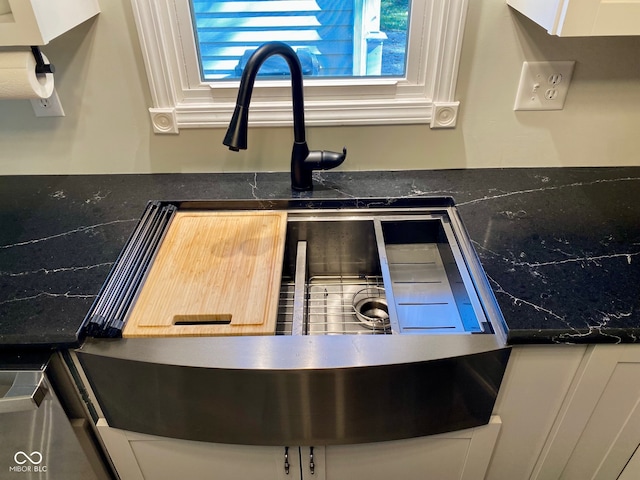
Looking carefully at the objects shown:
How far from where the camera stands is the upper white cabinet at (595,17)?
2.99 feet

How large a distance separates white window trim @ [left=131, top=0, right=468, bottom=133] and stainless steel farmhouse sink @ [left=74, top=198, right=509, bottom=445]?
0.31 meters

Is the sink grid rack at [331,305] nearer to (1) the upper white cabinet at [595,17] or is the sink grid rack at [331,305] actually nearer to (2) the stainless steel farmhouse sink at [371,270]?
(2) the stainless steel farmhouse sink at [371,270]

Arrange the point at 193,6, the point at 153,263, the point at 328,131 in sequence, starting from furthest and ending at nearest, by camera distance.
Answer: the point at 328,131, the point at 193,6, the point at 153,263

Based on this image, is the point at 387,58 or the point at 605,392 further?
the point at 387,58

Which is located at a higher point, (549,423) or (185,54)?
(185,54)

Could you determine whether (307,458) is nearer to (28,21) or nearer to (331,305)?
(331,305)

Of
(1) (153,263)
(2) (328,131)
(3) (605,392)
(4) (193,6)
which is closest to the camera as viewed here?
(3) (605,392)

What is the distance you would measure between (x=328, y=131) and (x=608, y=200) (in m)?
0.76

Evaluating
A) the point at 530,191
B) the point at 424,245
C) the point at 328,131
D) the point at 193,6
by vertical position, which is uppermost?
the point at 193,6

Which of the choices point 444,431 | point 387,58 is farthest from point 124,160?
point 444,431

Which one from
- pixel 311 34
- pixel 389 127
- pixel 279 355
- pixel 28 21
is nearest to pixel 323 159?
pixel 389 127

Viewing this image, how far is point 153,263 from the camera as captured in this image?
3.66ft

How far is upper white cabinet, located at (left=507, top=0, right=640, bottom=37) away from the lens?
35.9 inches

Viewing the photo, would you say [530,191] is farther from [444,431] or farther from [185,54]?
[185,54]
